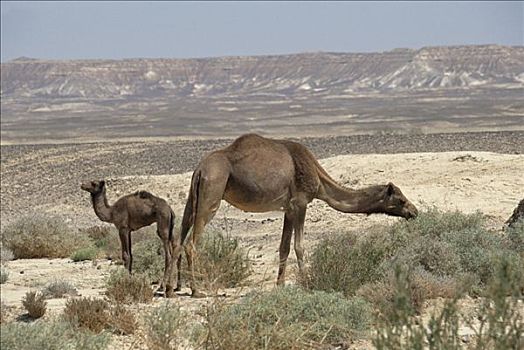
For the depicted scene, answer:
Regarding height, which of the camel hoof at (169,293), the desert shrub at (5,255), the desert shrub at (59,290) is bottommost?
the desert shrub at (5,255)

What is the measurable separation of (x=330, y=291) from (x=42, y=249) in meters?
9.99

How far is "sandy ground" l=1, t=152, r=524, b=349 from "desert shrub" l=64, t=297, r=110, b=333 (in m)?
1.04

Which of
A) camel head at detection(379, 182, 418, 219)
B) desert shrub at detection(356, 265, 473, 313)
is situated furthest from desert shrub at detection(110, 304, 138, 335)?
camel head at detection(379, 182, 418, 219)

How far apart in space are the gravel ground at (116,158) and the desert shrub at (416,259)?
61.6 ft

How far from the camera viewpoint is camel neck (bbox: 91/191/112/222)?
14539 mm

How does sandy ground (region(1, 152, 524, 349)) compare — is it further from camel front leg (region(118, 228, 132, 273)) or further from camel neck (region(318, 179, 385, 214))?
camel neck (region(318, 179, 385, 214))

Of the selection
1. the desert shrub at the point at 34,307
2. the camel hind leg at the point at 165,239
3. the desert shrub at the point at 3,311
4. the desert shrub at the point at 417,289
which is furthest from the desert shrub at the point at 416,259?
the desert shrub at the point at 3,311

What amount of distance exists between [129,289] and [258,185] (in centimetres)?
211

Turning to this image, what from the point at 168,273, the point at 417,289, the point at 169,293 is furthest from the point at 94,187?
the point at 417,289

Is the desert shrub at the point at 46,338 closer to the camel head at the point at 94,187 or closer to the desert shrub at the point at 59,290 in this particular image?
the desert shrub at the point at 59,290

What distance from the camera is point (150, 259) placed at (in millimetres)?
15758

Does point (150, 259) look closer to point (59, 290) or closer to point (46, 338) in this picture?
point (59, 290)

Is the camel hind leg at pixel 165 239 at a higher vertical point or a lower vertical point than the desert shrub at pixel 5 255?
higher

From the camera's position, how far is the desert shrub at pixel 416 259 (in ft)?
37.8
